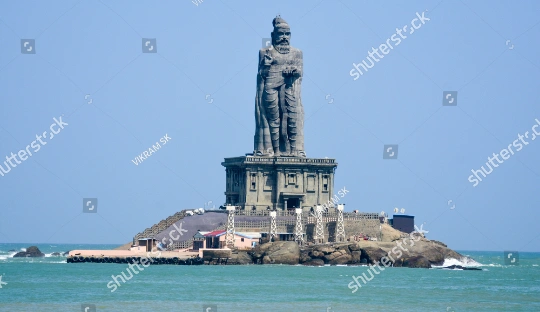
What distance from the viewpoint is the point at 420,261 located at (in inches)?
3588

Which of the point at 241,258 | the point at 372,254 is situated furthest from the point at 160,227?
the point at 372,254

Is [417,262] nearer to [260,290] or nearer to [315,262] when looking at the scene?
[315,262]

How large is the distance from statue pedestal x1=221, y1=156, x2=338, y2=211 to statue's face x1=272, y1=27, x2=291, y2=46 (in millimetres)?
8811

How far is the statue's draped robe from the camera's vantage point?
10319 centimetres

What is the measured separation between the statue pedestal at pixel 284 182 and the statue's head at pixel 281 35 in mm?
A: 8453

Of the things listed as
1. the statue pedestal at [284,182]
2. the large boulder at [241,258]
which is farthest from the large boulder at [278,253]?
the statue pedestal at [284,182]

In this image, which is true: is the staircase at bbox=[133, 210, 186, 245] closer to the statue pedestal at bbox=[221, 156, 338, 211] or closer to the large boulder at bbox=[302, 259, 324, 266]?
the statue pedestal at bbox=[221, 156, 338, 211]

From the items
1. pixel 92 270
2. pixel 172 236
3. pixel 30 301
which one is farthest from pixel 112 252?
pixel 30 301

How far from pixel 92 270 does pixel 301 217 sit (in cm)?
1885

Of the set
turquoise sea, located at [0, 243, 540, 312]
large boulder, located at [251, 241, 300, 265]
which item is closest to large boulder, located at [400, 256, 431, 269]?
turquoise sea, located at [0, 243, 540, 312]

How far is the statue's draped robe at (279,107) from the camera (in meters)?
103

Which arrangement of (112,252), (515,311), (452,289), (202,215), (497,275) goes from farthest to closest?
(202,215) < (112,252) < (497,275) < (452,289) < (515,311)

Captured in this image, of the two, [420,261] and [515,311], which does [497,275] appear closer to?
[420,261]

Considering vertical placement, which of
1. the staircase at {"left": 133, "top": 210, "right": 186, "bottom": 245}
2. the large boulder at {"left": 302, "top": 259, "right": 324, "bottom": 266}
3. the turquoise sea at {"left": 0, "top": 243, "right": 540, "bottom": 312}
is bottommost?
the turquoise sea at {"left": 0, "top": 243, "right": 540, "bottom": 312}
